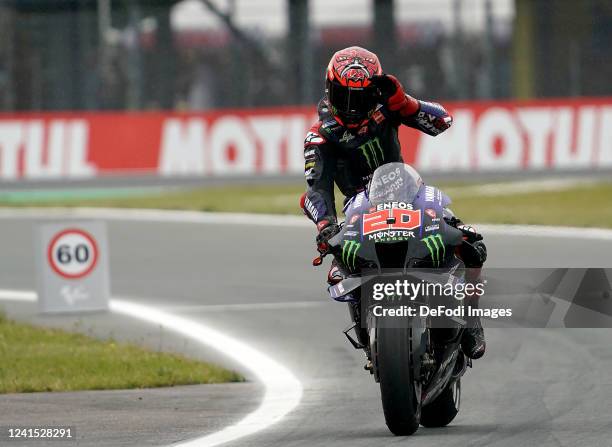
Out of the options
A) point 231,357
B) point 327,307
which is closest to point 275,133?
point 327,307

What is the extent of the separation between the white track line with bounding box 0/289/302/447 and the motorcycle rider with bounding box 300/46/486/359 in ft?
3.19

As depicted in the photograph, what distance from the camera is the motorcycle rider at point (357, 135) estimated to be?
7832 mm

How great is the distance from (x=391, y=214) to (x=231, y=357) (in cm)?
389

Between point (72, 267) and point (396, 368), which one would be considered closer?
point (396, 368)

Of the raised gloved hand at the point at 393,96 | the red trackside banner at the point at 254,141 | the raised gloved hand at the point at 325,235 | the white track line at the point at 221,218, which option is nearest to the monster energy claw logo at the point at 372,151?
the raised gloved hand at the point at 393,96

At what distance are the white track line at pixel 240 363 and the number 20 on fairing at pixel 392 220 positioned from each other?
4.16ft

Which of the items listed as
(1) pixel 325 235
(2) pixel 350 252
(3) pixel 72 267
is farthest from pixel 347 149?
(3) pixel 72 267

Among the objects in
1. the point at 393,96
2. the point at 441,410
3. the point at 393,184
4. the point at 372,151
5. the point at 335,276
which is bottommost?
the point at 441,410

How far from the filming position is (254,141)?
28.1 m

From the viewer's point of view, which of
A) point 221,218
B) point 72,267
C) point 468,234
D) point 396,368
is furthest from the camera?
point 221,218

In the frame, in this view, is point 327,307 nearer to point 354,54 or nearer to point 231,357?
point 231,357

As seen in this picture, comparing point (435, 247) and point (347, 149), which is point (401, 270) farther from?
point (347, 149)

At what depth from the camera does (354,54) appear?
8008 mm

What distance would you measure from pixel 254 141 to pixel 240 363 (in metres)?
17.6
